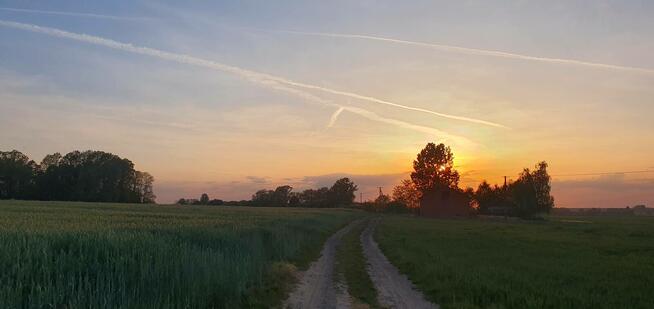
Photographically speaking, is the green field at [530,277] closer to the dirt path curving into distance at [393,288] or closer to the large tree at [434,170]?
the dirt path curving into distance at [393,288]

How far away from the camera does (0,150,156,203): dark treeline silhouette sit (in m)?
137

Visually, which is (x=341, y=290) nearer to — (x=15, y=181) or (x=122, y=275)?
(x=122, y=275)

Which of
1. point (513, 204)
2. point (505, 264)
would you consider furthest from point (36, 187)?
point (505, 264)

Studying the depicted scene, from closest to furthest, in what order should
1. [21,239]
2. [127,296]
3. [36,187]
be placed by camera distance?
[127,296]
[21,239]
[36,187]

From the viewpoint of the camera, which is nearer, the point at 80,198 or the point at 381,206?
the point at 80,198

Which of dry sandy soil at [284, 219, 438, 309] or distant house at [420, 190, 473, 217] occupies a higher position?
distant house at [420, 190, 473, 217]

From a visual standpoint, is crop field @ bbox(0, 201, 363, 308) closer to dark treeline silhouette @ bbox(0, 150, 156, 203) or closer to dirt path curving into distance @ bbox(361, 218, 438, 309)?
dirt path curving into distance @ bbox(361, 218, 438, 309)

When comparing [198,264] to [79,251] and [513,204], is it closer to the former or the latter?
[79,251]

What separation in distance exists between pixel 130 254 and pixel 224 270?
9.41 ft

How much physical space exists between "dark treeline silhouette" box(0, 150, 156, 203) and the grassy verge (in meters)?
124

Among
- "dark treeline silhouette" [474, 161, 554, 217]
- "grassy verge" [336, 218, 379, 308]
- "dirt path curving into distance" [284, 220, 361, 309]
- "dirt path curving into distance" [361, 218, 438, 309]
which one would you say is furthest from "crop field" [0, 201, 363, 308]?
"dark treeline silhouette" [474, 161, 554, 217]

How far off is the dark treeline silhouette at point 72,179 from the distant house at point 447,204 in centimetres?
7962

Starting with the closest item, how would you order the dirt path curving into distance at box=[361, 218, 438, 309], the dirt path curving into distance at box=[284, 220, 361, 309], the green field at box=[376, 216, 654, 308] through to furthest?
the green field at box=[376, 216, 654, 308] < the dirt path curving into distance at box=[284, 220, 361, 309] < the dirt path curving into distance at box=[361, 218, 438, 309]

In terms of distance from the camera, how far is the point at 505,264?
2112cm
